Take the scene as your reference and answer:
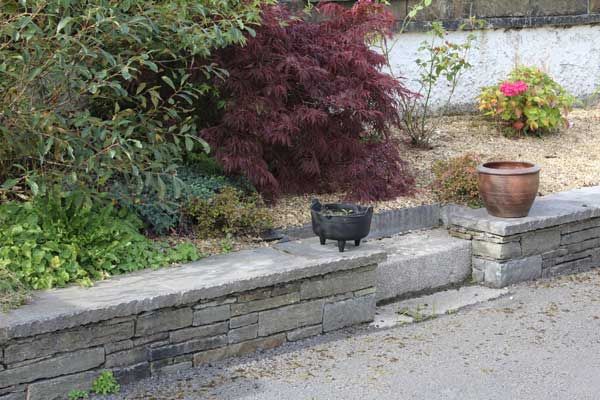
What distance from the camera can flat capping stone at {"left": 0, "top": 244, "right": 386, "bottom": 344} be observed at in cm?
391

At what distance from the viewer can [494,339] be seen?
192 inches

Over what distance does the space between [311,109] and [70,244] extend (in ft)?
5.95

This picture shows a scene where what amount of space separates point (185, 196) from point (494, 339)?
2.03 metres

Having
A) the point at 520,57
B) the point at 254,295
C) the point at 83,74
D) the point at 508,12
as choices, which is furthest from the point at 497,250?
the point at 508,12

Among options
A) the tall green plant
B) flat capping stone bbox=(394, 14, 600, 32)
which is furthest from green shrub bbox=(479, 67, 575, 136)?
flat capping stone bbox=(394, 14, 600, 32)

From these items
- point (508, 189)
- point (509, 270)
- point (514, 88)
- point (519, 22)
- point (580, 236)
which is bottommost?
point (509, 270)

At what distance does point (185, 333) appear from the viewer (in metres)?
4.38

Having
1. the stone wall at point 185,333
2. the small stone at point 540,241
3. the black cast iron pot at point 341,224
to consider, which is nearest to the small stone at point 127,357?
the stone wall at point 185,333

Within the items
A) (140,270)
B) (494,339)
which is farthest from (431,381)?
(140,270)

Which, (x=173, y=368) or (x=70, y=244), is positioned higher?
(x=70, y=244)

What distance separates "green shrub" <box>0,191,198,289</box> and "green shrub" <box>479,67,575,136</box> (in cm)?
398

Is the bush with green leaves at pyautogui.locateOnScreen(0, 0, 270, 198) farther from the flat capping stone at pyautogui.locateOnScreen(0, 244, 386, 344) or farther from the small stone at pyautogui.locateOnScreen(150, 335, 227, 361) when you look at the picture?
the small stone at pyautogui.locateOnScreen(150, 335, 227, 361)

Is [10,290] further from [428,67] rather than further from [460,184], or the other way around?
[428,67]

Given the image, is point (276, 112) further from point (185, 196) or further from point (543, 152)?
point (543, 152)
